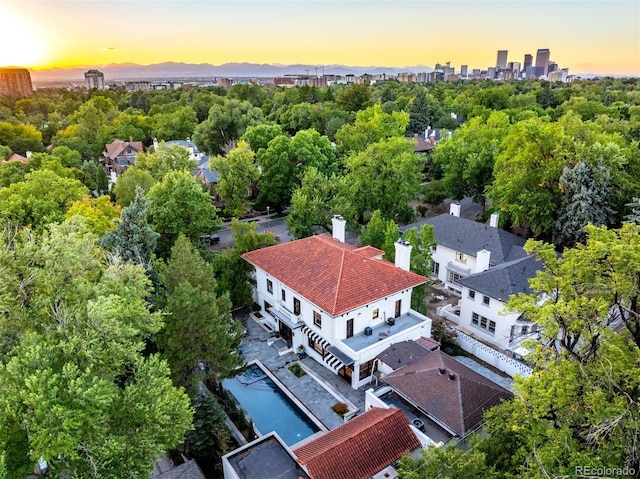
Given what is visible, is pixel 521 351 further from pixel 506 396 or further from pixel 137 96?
pixel 137 96

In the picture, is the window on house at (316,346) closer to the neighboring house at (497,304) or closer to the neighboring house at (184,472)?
the neighboring house at (184,472)

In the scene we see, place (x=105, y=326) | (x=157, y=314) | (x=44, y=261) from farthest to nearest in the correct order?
(x=157, y=314), (x=44, y=261), (x=105, y=326)

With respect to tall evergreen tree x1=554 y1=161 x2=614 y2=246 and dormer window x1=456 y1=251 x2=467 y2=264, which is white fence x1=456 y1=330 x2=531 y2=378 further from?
tall evergreen tree x1=554 y1=161 x2=614 y2=246

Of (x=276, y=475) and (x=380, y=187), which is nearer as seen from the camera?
(x=276, y=475)

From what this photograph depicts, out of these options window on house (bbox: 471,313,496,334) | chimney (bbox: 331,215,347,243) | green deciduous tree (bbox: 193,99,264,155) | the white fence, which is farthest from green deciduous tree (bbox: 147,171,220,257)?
green deciduous tree (bbox: 193,99,264,155)

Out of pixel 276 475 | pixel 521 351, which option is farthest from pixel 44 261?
pixel 521 351

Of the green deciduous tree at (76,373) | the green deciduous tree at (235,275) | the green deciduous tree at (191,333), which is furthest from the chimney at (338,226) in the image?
the green deciduous tree at (76,373)
